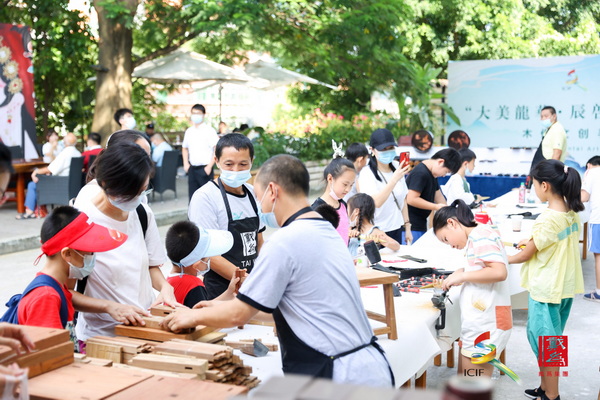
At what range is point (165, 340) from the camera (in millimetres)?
2672

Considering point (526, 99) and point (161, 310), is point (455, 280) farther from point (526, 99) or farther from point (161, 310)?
point (526, 99)

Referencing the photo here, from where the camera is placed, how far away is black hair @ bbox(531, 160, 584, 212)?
14.5 feet

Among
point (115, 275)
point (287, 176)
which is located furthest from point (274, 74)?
point (287, 176)

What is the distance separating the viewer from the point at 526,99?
14.7m

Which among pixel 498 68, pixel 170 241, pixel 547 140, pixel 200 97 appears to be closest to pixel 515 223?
pixel 547 140

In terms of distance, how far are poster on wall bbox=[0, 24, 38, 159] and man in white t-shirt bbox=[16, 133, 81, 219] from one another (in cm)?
192

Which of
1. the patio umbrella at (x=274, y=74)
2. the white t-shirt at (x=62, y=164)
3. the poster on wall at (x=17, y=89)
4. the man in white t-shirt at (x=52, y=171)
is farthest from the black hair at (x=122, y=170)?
the patio umbrella at (x=274, y=74)

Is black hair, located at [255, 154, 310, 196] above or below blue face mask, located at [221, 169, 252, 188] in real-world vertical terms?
above

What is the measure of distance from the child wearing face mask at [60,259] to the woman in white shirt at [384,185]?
10.9ft

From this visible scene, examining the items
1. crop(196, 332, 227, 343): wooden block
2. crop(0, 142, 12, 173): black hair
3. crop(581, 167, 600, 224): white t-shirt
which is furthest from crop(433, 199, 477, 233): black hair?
crop(581, 167, 600, 224): white t-shirt

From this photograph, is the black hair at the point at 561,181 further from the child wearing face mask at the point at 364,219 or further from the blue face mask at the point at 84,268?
the blue face mask at the point at 84,268

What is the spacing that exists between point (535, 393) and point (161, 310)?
2793 millimetres

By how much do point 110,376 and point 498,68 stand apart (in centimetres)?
1403

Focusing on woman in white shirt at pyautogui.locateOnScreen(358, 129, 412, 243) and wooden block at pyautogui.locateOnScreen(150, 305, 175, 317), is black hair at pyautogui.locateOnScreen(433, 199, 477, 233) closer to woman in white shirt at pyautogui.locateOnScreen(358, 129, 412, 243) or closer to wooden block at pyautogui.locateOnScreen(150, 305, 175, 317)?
woman in white shirt at pyautogui.locateOnScreen(358, 129, 412, 243)
